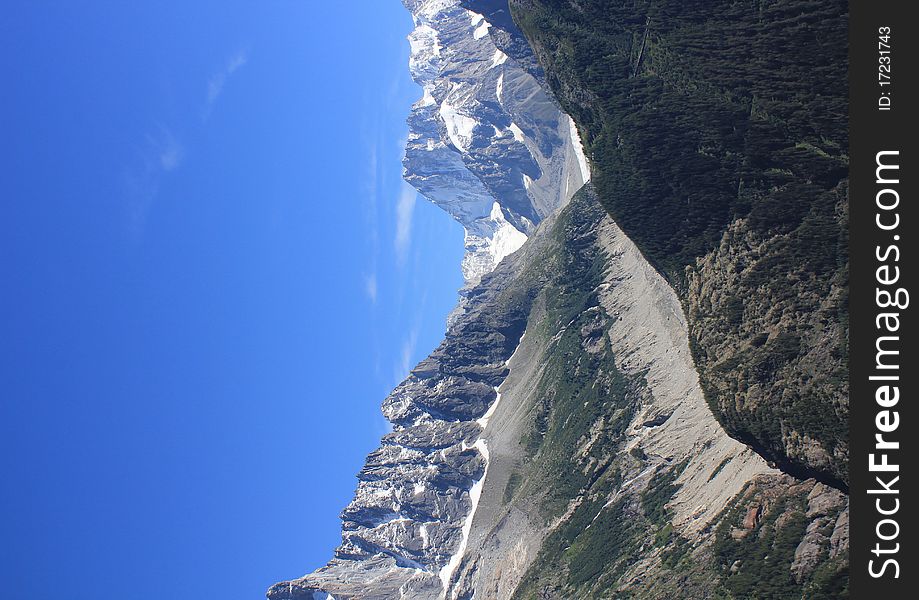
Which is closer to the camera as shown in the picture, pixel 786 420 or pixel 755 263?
pixel 786 420

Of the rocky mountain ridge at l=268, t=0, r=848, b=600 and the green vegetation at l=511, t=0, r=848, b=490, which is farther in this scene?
the rocky mountain ridge at l=268, t=0, r=848, b=600

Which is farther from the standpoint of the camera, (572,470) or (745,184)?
(572,470)

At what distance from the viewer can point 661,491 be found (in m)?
87.4

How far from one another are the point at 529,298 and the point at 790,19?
110077 millimetres

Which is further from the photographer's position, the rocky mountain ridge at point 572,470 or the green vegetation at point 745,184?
the rocky mountain ridge at point 572,470

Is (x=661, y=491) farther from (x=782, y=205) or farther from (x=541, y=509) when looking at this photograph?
(x=782, y=205)

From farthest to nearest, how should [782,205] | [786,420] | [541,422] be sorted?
1. [541,422]
2. [782,205]
3. [786,420]

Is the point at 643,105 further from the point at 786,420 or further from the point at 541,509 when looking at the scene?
the point at 541,509

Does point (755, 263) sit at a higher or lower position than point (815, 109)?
lower

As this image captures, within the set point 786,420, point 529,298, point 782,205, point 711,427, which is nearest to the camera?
point 786,420

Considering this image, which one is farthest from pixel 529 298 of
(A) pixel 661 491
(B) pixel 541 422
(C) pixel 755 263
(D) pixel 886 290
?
(D) pixel 886 290

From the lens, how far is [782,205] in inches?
2195

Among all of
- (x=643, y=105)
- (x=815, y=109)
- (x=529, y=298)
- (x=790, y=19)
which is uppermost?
(x=529, y=298)

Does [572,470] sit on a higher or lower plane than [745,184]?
lower
